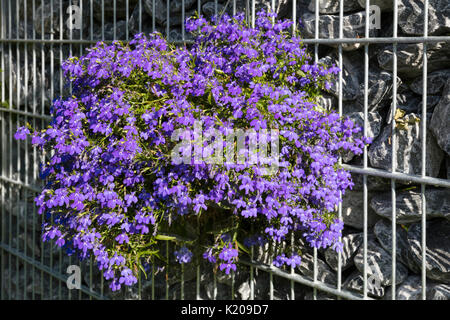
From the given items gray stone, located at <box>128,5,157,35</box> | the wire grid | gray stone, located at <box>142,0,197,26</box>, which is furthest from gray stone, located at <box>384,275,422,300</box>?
gray stone, located at <box>128,5,157,35</box>

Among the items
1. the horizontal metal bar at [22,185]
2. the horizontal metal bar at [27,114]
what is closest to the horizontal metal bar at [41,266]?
the horizontal metal bar at [22,185]

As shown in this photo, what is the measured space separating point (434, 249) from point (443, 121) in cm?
49

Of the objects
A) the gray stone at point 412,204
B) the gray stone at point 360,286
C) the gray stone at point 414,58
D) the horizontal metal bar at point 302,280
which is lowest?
the horizontal metal bar at point 302,280

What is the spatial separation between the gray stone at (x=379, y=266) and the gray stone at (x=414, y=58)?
2.34 ft

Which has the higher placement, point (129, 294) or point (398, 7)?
point (398, 7)

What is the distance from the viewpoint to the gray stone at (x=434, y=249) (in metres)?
2.47

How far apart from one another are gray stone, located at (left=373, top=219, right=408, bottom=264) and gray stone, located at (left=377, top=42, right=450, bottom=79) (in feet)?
1.99

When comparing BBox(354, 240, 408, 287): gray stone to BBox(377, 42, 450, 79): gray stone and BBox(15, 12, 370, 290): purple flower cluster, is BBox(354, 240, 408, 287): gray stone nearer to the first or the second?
BBox(15, 12, 370, 290): purple flower cluster

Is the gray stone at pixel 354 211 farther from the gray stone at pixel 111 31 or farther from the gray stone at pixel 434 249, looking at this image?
the gray stone at pixel 111 31

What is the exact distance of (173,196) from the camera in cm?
259
